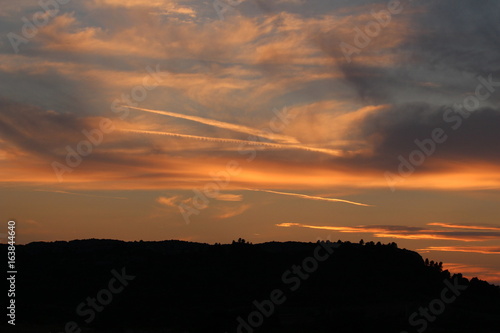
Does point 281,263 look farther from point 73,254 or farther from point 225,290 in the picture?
point 73,254

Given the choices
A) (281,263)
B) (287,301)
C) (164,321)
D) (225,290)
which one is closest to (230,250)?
(281,263)

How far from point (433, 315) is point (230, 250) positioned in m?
58.0

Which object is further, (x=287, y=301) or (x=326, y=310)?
(x=287, y=301)

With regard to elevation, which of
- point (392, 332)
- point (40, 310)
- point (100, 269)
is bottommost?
point (392, 332)

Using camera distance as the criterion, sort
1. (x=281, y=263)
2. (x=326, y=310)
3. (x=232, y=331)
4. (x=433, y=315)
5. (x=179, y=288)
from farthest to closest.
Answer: (x=281, y=263) → (x=179, y=288) → (x=326, y=310) → (x=433, y=315) → (x=232, y=331)

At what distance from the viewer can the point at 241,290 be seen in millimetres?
120250

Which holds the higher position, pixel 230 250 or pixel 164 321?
pixel 230 250

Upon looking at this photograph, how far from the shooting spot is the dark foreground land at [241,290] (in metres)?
87.9

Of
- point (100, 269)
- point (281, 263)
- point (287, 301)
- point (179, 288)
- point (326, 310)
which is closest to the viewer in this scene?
point (326, 310)

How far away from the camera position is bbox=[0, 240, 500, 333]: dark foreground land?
87938 mm

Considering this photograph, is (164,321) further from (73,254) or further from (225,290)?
(73,254)

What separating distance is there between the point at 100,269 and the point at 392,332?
6807 centimetres

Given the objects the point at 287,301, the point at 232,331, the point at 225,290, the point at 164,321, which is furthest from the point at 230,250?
the point at 232,331

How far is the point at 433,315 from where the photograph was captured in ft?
323
